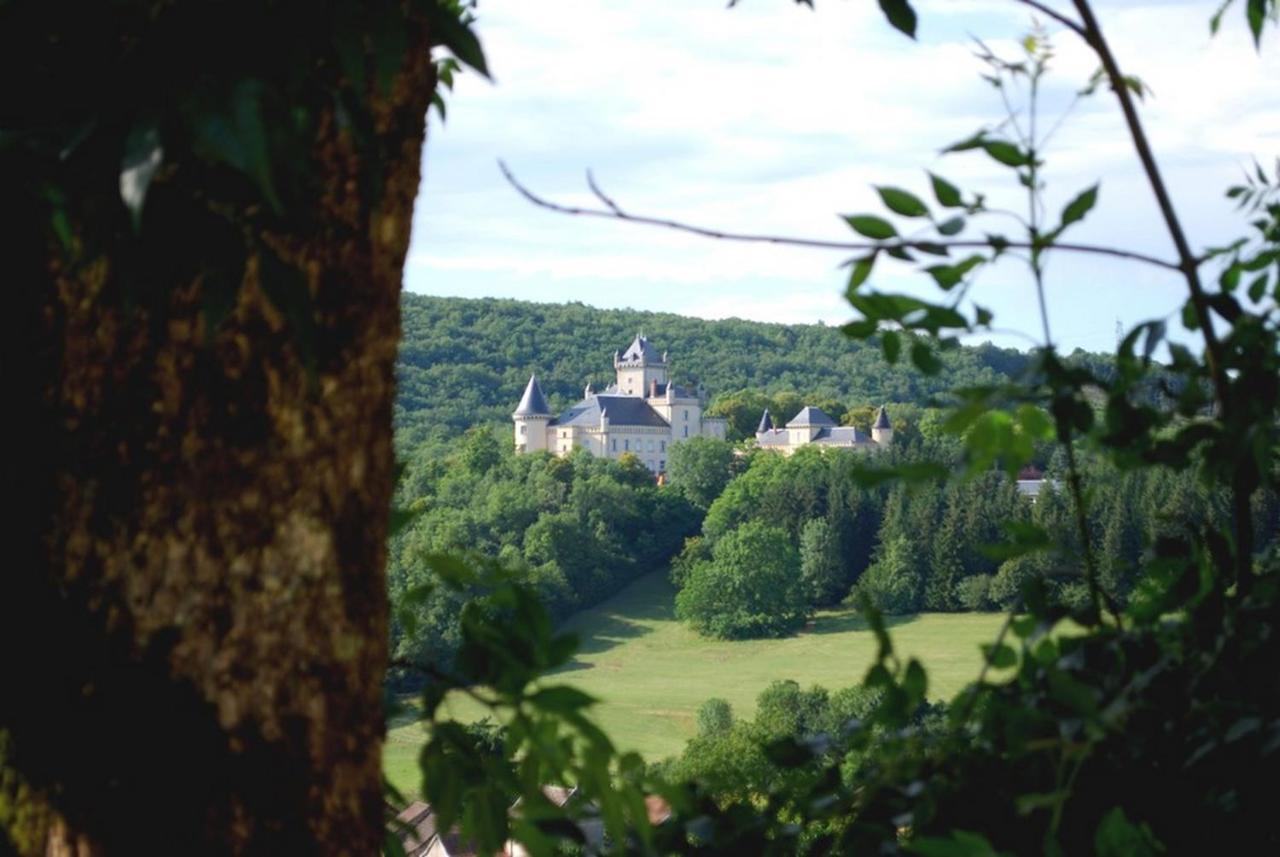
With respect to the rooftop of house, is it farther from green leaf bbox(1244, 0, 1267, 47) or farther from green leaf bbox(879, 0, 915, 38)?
green leaf bbox(879, 0, 915, 38)

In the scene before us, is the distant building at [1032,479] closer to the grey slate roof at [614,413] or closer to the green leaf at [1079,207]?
the green leaf at [1079,207]

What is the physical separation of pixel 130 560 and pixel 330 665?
0.13m

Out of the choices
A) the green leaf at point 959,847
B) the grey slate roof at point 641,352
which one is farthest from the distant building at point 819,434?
the green leaf at point 959,847

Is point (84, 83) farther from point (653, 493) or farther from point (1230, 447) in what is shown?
point (653, 493)

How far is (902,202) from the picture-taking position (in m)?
1.13

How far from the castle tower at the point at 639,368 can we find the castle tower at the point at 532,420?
21.6ft

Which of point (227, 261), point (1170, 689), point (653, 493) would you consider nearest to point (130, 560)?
point (227, 261)

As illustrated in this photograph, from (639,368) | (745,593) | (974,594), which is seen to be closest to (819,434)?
(639,368)

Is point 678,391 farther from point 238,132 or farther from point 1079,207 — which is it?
point 238,132

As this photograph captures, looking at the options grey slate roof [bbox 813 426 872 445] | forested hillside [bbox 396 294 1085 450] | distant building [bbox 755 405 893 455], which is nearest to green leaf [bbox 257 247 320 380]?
distant building [bbox 755 405 893 455]

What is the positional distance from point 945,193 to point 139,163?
61cm

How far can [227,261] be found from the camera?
0.82m

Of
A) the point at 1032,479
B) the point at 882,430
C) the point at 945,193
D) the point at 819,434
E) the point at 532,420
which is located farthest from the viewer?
the point at 532,420

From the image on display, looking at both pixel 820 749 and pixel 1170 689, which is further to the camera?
pixel 820 749
